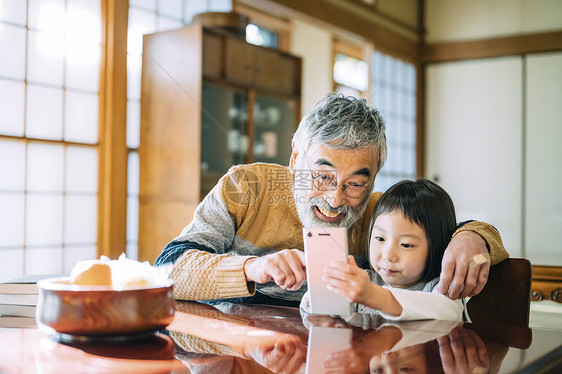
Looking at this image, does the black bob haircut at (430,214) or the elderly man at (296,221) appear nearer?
the elderly man at (296,221)

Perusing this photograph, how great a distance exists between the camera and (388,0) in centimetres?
594

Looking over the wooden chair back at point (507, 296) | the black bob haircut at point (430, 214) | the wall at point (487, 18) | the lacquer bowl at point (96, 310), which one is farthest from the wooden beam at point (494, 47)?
the lacquer bowl at point (96, 310)

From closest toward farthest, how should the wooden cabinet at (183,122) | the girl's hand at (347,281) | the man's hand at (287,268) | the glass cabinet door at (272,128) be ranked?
the girl's hand at (347,281) → the man's hand at (287,268) → the wooden cabinet at (183,122) → the glass cabinet door at (272,128)

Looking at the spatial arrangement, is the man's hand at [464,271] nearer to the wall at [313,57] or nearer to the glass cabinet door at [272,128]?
the glass cabinet door at [272,128]

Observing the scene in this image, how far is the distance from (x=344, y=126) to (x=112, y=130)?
7.78 feet

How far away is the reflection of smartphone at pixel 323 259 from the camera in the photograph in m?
0.96

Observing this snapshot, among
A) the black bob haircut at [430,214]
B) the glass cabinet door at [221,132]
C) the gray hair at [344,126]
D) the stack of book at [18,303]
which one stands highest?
the glass cabinet door at [221,132]

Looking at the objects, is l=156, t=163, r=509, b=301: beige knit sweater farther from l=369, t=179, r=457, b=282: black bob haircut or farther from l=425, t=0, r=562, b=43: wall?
l=425, t=0, r=562, b=43: wall

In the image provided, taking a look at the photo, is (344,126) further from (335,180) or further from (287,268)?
(287,268)

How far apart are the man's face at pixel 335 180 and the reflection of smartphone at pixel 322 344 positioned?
23.0 inches

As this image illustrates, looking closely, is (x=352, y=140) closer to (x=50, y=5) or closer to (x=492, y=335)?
(x=492, y=335)

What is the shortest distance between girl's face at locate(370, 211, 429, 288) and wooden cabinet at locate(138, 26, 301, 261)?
236 cm

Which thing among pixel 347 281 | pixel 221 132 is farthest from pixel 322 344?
pixel 221 132

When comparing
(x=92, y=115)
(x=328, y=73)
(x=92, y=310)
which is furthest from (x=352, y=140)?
(x=328, y=73)
